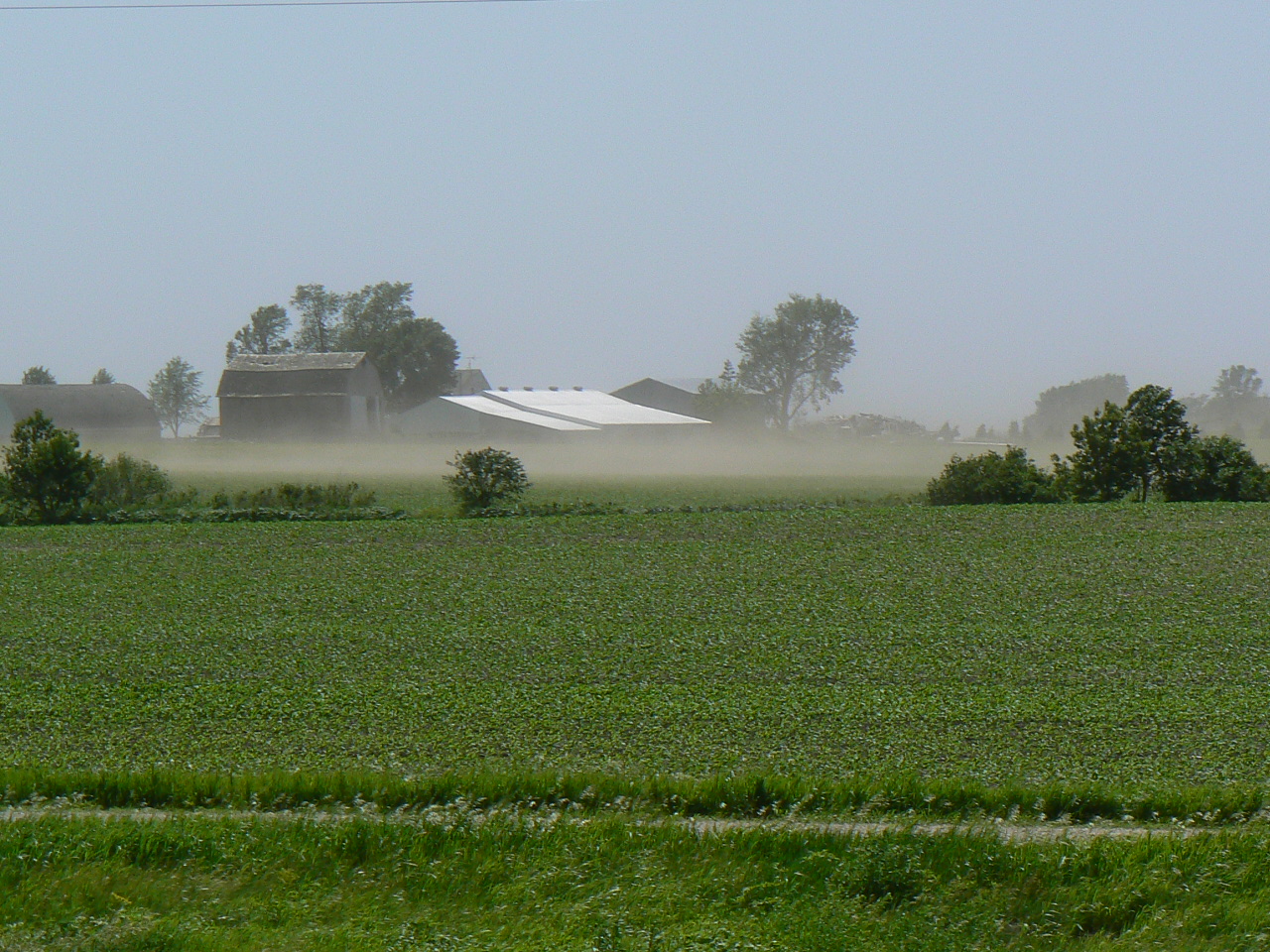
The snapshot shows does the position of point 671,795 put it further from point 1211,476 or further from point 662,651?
point 1211,476

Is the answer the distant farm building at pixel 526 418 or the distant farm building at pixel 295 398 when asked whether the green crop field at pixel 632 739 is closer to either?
the distant farm building at pixel 526 418

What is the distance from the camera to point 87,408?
80.4 metres

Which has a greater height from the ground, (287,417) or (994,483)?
(287,417)

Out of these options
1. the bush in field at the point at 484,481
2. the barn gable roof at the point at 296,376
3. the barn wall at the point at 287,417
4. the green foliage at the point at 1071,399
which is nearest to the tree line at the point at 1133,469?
the bush in field at the point at 484,481

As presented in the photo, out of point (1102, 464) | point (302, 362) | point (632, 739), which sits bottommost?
point (632, 739)

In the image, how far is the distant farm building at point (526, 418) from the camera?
64.3 meters

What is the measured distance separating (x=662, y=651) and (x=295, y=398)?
223 ft

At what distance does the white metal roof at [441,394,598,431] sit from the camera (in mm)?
63938

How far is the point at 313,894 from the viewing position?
4.53 meters

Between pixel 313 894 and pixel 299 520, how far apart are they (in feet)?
53.2

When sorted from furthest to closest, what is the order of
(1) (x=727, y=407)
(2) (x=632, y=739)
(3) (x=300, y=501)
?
(1) (x=727, y=407) → (3) (x=300, y=501) → (2) (x=632, y=739)

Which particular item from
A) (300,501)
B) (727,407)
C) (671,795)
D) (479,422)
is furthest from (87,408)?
(671,795)

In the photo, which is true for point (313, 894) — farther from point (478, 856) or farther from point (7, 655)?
point (7, 655)

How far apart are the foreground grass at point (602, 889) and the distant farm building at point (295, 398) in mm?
70397
